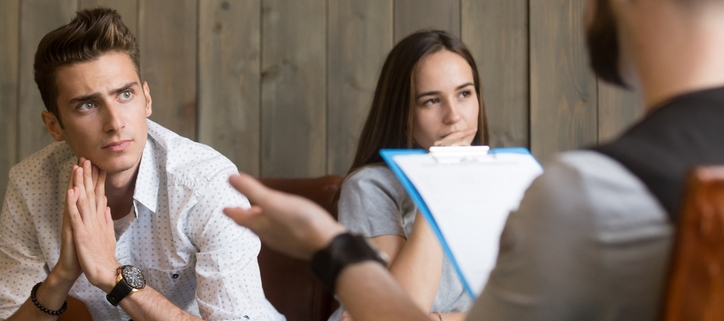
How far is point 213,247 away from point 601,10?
38.6 inches

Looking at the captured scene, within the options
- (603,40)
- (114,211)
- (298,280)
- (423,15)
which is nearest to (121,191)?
(114,211)

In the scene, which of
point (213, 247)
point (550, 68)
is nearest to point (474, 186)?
point (213, 247)

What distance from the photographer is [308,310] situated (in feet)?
5.38

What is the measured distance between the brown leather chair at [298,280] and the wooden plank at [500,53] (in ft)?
1.57

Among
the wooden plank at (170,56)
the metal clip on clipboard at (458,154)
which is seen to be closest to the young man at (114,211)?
the wooden plank at (170,56)

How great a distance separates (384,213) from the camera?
4.71 feet

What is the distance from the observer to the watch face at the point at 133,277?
1.31 metres

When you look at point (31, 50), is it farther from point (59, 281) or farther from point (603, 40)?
point (603, 40)

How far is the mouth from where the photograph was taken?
4.61 ft

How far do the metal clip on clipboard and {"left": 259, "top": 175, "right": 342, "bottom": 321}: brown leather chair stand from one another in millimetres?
686

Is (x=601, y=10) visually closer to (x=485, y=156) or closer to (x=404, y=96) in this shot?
(x=485, y=156)

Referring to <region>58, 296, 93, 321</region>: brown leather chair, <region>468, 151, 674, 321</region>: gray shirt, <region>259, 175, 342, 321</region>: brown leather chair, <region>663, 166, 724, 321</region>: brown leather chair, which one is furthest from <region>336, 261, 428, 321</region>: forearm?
<region>58, 296, 93, 321</region>: brown leather chair

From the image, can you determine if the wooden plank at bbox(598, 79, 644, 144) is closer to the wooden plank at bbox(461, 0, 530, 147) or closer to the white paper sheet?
the wooden plank at bbox(461, 0, 530, 147)

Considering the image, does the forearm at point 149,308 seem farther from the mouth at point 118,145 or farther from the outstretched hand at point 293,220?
the outstretched hand at point 293,220
